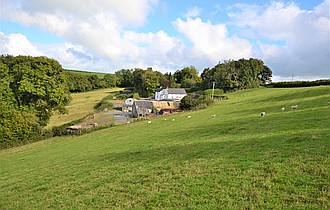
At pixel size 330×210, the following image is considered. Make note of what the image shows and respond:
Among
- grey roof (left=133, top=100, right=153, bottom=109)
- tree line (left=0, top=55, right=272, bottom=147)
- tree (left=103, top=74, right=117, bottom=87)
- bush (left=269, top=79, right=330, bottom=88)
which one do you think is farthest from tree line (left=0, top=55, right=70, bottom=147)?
tree (left=103, top=74, right=117, bottom=87)

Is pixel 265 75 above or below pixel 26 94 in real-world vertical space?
above

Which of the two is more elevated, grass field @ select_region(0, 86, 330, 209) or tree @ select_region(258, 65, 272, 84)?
tree @ select_region(258, 65, 272, 84)

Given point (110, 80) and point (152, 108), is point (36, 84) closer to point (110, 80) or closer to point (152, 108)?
point (152, 108)

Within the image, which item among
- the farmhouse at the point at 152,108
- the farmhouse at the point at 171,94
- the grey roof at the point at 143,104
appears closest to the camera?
the farmhouse at the point at 152,108

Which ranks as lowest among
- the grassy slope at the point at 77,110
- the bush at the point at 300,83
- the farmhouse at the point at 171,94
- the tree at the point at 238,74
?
the grassy slope at the point at 77,110

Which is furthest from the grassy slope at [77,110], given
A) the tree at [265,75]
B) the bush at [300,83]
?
the tree at [265,75]

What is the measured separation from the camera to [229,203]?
691 cm

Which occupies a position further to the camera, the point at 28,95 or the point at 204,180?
the point at 28,95

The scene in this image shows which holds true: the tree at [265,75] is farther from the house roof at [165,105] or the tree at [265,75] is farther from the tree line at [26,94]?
the tree line at [26,94]

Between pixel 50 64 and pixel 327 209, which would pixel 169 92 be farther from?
pixel 327 209

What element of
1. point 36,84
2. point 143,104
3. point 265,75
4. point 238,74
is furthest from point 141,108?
point 265,75

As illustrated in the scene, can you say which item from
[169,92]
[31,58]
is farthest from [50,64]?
[169,92]

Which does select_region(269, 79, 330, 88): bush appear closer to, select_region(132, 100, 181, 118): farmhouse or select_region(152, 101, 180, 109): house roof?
select_region(152, 101, 180, 109): house roof

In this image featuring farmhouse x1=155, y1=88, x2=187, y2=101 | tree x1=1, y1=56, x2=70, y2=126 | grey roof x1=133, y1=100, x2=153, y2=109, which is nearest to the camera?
tree x1=1, y1=56, x2=70, y2=126
